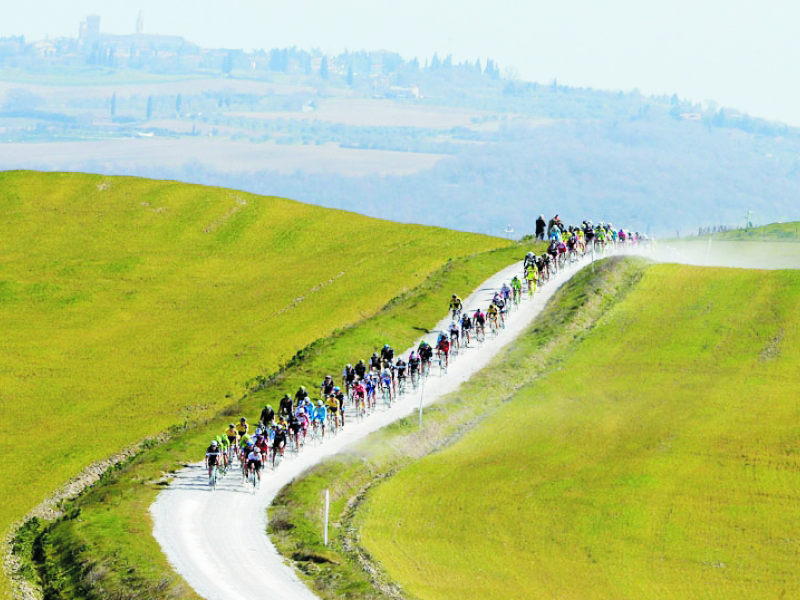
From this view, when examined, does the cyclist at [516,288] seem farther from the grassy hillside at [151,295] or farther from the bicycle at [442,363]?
the bicycle at [442,363]

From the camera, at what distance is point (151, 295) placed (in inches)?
3570

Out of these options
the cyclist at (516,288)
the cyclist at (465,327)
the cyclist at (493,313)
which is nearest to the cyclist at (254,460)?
the cyclist at (465,327)

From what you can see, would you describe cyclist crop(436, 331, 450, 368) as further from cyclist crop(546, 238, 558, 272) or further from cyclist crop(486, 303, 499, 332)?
cyclist crop(546, 238, 558, 272)

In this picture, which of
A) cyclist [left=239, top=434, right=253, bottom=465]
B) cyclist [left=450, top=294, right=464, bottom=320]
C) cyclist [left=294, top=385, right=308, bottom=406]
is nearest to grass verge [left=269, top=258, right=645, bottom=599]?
cyclist [left=239, top=434, right=253, bottom=465]

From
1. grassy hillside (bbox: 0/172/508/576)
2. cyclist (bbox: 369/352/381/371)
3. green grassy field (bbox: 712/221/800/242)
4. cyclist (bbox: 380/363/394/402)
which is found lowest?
grassy hillside (bbox: 0/172/508/576)

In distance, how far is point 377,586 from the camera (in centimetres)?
4012

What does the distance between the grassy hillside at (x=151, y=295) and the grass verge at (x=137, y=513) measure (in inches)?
133

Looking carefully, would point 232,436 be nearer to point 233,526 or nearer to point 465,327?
point 233,526

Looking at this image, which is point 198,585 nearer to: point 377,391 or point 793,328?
point 377,391

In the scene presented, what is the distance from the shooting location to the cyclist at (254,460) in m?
50.1

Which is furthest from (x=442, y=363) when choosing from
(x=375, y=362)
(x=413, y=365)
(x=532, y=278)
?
(x=532, y=278)

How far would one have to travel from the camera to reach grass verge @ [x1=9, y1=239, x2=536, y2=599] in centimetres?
4047

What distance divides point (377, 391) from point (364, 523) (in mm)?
16126

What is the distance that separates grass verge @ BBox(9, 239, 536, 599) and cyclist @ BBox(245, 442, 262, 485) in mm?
3765
